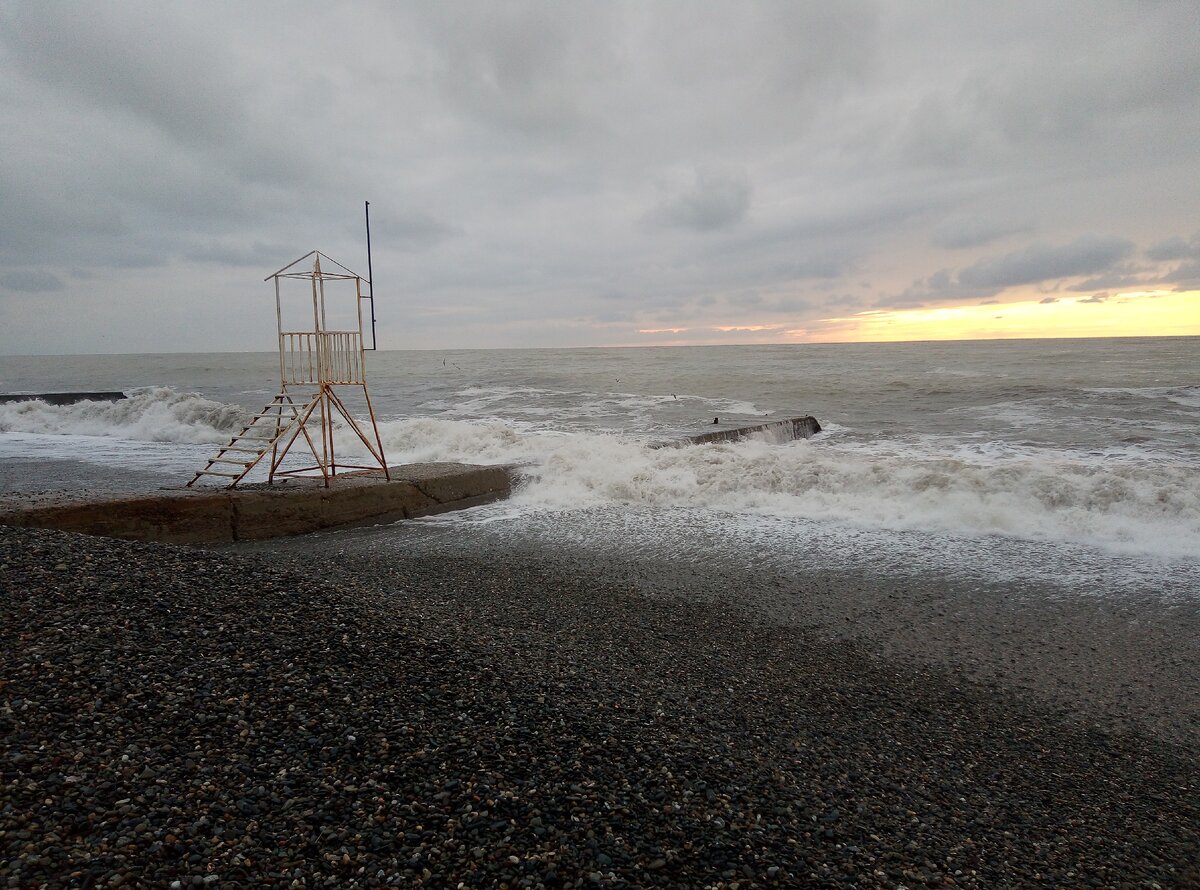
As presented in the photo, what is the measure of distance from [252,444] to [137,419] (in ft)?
24.2

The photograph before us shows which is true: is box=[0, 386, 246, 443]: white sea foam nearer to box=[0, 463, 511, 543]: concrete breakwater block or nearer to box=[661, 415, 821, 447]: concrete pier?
box=[0, 463, 511, 543]: concrete breakwater block

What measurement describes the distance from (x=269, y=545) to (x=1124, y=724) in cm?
919

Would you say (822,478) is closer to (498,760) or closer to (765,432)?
(765,432)

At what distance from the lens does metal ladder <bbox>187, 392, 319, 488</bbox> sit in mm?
9102

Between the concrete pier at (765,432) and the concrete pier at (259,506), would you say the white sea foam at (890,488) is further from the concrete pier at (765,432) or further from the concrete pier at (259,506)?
the concrete pier at (259,506)

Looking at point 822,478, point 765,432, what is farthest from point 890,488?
point 765,432

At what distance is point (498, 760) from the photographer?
3.36 meters

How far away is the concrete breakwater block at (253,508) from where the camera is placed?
25.7 ft

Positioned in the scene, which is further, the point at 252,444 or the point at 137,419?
the point at 137,419

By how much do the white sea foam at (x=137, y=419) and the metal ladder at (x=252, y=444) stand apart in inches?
71.0

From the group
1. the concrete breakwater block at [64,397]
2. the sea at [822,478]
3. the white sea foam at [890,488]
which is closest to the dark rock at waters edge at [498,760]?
the sea at [822,478]

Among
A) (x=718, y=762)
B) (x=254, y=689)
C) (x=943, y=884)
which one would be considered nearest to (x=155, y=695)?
(x=254, y=689)

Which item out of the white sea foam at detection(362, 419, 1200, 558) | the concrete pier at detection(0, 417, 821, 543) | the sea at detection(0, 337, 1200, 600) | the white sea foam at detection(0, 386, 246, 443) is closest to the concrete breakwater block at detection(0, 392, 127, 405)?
the white sea foam at detection(0, 386, 246, 443)

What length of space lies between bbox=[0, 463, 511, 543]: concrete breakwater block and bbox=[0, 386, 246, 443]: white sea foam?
33.6ft
